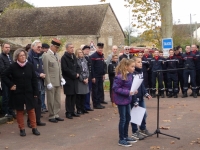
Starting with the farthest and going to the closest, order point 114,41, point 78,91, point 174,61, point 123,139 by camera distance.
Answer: point 114,41, point 174,61, point 78,91, point 123,139

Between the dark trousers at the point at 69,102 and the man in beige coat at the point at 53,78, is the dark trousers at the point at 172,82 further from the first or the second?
the man in beige coat at the point at 53,78

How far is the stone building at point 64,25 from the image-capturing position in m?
46.7

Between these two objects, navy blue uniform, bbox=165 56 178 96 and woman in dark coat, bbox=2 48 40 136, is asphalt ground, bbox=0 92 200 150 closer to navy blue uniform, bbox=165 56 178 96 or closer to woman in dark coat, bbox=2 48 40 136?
woman in dark coat, bbox=2 48 40 136

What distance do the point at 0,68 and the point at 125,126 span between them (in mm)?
4146

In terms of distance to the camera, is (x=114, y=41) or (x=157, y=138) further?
(x=114, y=41)

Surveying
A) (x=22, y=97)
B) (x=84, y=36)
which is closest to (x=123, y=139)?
(x=22, y=97)

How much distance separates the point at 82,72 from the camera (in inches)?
452

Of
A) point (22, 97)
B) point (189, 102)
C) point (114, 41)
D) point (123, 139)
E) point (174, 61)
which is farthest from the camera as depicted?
point (114, 41)

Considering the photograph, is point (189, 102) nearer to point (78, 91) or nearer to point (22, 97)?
point (78, 91)

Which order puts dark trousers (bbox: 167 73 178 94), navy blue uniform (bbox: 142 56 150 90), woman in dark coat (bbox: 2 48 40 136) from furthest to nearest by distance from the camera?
1. navy blue uniform (bbox: 142 56 150 90)
2. dark trousers (bbox: 167 73 178 94)
3. woman in dark coat (bbox: 2 48 40 136)

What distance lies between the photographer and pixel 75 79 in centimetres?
1102

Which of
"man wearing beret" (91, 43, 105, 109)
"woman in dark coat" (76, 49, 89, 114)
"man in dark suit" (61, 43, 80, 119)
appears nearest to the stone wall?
"man wearing beret" (91, 43, 105, 109)

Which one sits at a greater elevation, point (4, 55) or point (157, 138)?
point (4, 55)

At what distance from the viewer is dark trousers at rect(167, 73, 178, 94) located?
15320 mm
